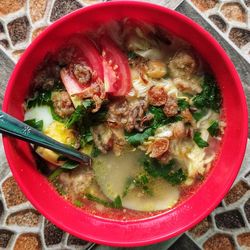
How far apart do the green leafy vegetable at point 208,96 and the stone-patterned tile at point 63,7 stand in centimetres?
52

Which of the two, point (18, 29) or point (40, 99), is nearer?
point (40, 99)

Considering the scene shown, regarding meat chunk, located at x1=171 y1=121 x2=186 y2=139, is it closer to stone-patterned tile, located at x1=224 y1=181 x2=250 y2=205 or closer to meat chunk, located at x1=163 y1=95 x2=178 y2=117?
meat chunk, located at x1=163 y1=95 x2=178 y2=117

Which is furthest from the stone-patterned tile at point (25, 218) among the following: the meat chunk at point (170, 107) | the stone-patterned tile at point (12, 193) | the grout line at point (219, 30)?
the grout line at point (219, 30)

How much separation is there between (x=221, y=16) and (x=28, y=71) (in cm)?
70

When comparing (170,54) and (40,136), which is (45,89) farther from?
(170,54)

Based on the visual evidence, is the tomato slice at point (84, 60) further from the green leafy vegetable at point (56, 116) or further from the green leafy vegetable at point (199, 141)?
the green leafy vegetable at point (199, 141)

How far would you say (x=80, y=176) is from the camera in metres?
1.67

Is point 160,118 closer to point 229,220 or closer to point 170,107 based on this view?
point 170,107

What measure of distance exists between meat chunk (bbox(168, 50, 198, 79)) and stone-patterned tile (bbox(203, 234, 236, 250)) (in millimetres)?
591

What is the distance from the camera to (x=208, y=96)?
1659 mm

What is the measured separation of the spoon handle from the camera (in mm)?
1456

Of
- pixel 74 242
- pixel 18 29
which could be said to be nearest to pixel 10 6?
pixel 18 29

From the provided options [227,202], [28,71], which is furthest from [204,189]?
[28,71]

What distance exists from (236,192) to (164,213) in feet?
0.89
